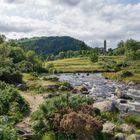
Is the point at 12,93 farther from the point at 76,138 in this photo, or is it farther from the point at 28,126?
the point at 76,138

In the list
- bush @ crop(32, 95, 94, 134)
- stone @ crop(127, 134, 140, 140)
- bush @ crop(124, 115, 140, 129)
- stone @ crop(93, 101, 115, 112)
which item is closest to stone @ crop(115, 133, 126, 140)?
stone @ crop(127, 134, 140, 140)

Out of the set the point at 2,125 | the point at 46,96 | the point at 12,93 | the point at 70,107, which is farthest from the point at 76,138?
the point at 46,96

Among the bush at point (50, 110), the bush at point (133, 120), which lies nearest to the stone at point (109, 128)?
the bush at point (50, 110)

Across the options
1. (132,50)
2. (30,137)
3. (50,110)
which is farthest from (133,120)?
(132,50)

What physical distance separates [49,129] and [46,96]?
2178cm

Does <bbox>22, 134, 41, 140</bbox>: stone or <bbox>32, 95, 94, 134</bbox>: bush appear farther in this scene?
<bbox>32, 95, 94, 134</bbox>: bush

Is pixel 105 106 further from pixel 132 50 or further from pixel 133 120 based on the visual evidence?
pixel 132 50

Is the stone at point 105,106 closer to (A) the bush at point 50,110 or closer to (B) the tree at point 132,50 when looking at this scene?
(A) the bush at point 50,110

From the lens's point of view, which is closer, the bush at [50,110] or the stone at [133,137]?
the bush at [50,110]

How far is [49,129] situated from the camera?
27984mm

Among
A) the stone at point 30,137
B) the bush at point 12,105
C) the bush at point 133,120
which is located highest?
the bush at point 12,105

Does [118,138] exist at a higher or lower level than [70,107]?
lower

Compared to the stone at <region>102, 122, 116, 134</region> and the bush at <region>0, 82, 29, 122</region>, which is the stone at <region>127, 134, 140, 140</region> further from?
the bush at <region>0, 82, 29, 122</region>

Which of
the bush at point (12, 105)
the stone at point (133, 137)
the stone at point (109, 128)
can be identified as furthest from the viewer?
the bush at point (12, 105)
